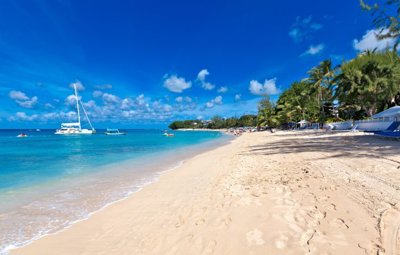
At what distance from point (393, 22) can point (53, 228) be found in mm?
14850

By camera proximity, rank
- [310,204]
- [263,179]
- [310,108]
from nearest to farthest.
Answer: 1. [310,204]
2. [263,179]
3. [310,108]

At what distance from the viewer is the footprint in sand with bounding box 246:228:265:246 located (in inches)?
139

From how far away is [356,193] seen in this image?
5.11 m

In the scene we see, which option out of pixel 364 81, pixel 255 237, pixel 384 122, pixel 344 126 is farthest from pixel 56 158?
pixel 344 126

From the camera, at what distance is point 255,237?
12.1 feet

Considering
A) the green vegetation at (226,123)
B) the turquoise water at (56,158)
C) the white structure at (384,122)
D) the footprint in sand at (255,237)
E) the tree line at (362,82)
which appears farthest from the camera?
the green vegetation at (226,123)

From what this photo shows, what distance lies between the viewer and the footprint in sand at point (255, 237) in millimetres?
3527

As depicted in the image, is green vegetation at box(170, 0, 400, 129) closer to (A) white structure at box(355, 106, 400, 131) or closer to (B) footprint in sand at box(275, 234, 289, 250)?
(A) white structure at box(355, 106, 400, 131)

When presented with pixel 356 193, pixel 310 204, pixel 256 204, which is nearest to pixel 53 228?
pixel 256 204

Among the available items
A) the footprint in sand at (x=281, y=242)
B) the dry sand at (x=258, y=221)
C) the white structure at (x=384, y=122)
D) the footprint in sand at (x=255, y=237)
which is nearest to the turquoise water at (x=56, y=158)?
the dry sand at (x=258, y=221)

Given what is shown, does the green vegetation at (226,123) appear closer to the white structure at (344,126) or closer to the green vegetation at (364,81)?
the green vegetation at (364,81)

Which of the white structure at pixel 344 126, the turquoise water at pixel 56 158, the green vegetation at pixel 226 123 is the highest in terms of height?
the green vegetation at pixel 226 123

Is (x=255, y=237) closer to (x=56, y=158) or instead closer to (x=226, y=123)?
(x=56, y=158)

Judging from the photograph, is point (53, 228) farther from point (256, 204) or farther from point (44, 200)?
point (256, 204)
